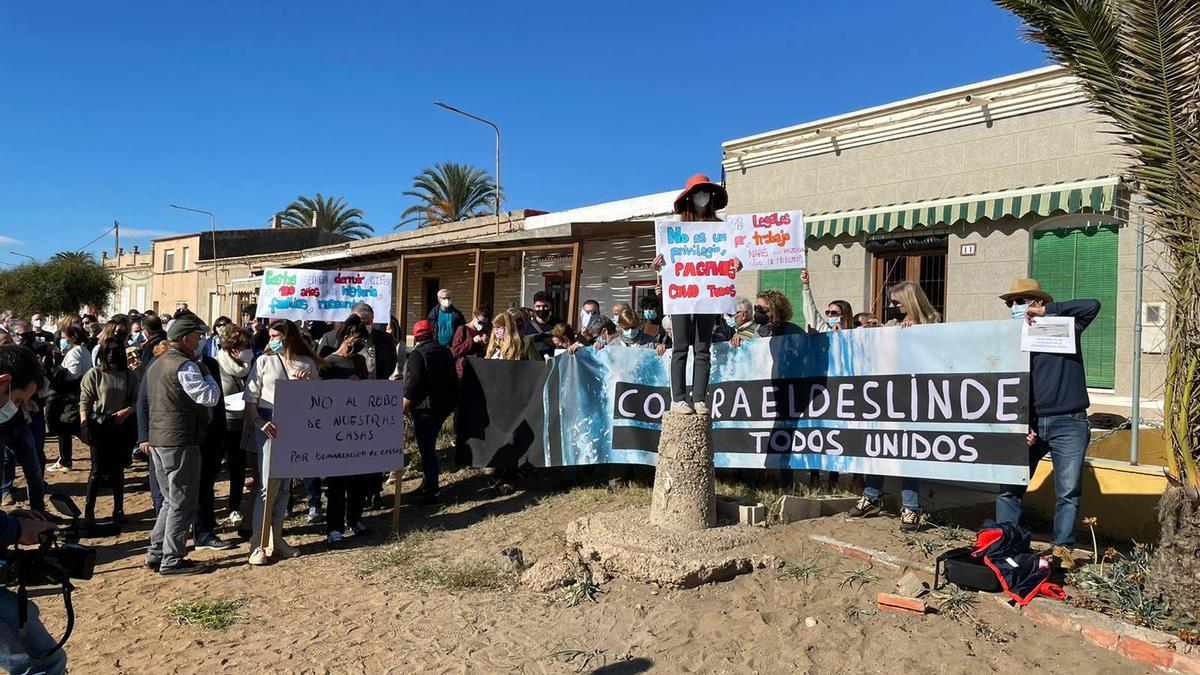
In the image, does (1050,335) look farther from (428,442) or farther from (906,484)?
(428,442)

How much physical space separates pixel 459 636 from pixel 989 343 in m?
4.11

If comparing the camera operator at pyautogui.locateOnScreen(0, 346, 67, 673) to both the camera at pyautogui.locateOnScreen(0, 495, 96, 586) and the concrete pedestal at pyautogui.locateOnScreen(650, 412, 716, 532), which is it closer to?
the camera at pyautogui.locateOnScreen(0, 495, 96, 586)

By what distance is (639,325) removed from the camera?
7789 millimetres

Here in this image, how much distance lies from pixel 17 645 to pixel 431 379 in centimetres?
509

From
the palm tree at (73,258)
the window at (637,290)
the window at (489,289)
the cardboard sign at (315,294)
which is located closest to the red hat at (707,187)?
the cardboard sign at (315,294)

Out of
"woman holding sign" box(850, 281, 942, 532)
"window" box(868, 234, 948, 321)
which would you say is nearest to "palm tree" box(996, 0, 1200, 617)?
"woman holding sign" box(850, 281, 942, 532)

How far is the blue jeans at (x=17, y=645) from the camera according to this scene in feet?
9.50

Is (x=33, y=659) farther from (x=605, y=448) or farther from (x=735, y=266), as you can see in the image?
(x=605, y=448)

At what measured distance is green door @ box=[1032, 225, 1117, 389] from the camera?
31.8 ft

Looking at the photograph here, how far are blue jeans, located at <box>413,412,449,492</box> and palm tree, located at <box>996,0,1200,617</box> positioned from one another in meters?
6.07

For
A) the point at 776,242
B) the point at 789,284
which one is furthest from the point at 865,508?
the point at 789,284

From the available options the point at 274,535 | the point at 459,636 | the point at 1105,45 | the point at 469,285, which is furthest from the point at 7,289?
the point at 1105,45

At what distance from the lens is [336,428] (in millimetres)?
6680

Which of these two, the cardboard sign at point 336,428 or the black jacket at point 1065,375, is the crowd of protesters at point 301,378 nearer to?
the black jacket at point 1065,375
